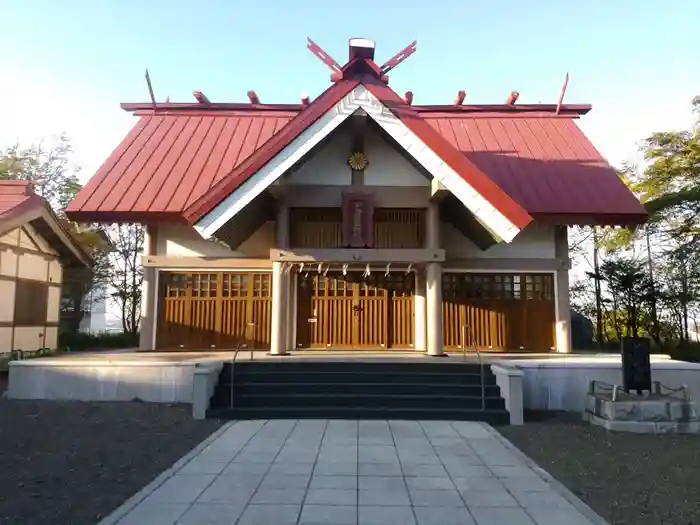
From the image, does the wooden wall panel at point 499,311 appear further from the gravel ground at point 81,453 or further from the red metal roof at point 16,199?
the red metal roof at point 16,199

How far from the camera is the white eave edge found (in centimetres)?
855

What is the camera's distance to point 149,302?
11680 mm

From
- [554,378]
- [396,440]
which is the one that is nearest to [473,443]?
[396,440]

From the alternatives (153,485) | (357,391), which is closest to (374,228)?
(357,391)

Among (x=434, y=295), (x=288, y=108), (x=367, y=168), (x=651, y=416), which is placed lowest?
(x=651, y=416)

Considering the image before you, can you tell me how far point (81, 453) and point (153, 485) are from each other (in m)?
1.75

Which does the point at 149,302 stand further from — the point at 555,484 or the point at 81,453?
the point at 555,484

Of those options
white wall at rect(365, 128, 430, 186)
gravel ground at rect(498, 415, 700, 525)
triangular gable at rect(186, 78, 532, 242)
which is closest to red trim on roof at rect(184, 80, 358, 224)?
triangular gable at rect(186, 78, 532, 242)

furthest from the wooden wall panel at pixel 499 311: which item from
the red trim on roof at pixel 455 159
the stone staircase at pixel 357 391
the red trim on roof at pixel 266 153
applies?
the red trim on roof at pixel 266 153

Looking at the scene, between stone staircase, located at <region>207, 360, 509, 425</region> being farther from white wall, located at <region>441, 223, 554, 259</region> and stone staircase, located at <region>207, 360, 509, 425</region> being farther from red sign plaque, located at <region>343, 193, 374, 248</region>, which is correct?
white wall, located at <region>441, 223, 554, 259</region>

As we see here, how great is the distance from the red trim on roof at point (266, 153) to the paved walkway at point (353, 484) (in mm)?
3668

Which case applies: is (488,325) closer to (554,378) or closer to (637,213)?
(554,378)

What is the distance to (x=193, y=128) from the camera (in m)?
14.2

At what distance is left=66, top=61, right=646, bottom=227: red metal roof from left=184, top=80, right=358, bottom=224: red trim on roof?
2 centimetres
